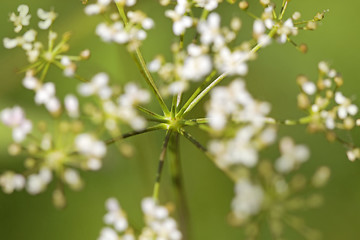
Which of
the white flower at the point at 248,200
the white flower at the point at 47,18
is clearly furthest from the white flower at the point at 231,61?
the white flower at the point at 47,18

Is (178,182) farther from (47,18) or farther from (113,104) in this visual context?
(47,18)

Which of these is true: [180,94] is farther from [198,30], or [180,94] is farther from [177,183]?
[177,183]

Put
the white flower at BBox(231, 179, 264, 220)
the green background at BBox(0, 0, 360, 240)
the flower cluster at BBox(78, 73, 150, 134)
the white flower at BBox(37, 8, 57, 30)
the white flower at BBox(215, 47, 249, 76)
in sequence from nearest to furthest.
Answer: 1. the white flower at BBox(231, 179, 264, 220)
2. the flower cluster at BBox(78, 73, 150, 134)
3. the white flower at BBox(215, 47, 249, 76)
4. the white flower at BBox(37, 8, 57, 30)
5. the green background at BBox(0, 0, 360, 240)

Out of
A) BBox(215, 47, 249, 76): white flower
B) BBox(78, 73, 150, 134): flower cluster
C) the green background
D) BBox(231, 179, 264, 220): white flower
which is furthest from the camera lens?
the green background

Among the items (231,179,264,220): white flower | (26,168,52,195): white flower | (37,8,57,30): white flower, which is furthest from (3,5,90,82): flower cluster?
(231,179,264,220): white flower

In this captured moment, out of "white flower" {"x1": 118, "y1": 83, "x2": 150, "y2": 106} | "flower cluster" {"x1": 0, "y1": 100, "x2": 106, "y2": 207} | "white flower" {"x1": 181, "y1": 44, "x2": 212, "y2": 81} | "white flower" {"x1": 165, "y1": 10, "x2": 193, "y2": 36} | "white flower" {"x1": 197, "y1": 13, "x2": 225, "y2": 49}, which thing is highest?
"white flower" {"x1": 165, "y1": 10, "x2": 193, "y2": 36}

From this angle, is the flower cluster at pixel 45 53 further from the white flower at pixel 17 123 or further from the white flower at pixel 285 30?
the white flower at pixel 285 30

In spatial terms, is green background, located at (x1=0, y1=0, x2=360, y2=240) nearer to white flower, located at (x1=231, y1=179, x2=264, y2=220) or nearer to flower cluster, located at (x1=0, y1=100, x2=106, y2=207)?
flower cluster, located at (x1=0, y1=100, x2=106, y2=207)

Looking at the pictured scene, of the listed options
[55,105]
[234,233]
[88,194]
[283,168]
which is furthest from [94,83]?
[234,233]

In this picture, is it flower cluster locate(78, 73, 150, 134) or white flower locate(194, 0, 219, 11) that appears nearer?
flower cluster locate(78, 73, 150, 134)

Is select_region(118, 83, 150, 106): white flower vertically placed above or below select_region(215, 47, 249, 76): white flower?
below
